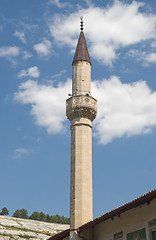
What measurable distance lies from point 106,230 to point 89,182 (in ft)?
12.1

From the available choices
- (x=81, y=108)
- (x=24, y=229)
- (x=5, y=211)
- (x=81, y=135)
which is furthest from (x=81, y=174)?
(x=5, y=211)

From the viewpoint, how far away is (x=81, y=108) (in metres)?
21.0

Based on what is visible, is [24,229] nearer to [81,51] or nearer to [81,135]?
[81,51]

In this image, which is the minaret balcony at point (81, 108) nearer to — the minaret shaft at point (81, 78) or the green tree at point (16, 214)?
the minaret shaft at point (81, 78)

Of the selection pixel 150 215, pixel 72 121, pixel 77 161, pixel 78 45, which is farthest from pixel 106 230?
pixel 78 45

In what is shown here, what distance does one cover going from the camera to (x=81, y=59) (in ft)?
74.9

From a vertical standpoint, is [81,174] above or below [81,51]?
below

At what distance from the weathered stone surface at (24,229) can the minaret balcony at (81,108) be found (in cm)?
3544

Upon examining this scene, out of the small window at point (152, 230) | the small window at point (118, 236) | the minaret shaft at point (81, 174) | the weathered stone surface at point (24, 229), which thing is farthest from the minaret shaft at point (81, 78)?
the weathered stone surface at point (24, 229)

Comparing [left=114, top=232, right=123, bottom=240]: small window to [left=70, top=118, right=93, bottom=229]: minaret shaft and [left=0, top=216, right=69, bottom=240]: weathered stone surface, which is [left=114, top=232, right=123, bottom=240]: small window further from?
[left=0, top=216, right=69, bottom=240]: weathered stone surface

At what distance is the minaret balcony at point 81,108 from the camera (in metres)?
21.0

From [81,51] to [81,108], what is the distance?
466cm

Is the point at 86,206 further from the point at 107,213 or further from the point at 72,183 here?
the point at 107,213

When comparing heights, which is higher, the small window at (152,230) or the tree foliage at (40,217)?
the tree foliage at (40,217)
